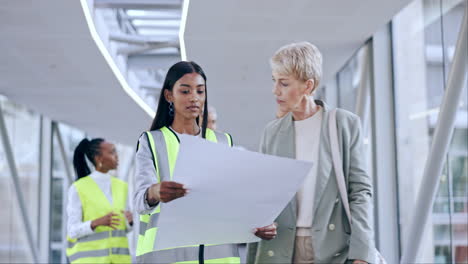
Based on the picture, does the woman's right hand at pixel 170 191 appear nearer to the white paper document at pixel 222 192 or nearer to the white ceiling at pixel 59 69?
the white paper document at pixel 222 192

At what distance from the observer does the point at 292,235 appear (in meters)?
2.92

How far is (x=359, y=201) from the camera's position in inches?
116

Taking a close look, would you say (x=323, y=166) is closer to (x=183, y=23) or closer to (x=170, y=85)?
(x=170, y=85)

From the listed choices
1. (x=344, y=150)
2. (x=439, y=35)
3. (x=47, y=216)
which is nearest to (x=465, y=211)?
(x=439, y=35)

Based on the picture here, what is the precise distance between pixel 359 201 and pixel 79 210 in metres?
3.91

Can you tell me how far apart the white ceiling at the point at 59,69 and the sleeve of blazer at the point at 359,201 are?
5551 mm

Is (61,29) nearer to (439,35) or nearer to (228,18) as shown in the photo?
(228,18)

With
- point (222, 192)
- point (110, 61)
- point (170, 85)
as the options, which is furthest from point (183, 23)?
point (222, 192)

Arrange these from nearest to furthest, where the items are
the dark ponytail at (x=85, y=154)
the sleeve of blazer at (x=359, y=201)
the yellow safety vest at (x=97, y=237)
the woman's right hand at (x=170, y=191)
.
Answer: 1. the woman's right hand at (x=170, y=191)
2. the sleeve of blazer at (x=359, y=201)
3. the yellow safety vest at (x=97, y=237)
4. the dark ponytail at (x=85, y=154)

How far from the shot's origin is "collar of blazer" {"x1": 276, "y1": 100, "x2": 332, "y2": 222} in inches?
115

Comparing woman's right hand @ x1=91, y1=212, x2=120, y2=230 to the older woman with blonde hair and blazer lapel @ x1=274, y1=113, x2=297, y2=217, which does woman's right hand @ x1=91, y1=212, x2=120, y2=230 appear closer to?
the older woman with blonde hair

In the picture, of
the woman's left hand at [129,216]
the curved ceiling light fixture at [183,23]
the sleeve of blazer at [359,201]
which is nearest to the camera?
the sleeve of blazer at [359,201]

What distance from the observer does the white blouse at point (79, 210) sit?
20.3ft

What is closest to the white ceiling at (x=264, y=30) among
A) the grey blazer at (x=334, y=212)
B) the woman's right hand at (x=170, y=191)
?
the grey blazer at (x=334, y=212)
